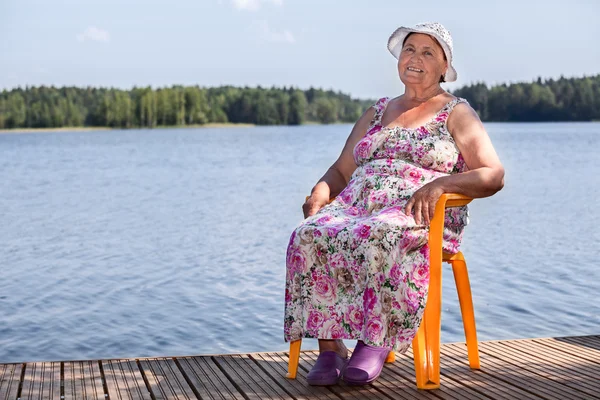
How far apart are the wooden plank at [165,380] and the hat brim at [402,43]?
148cm

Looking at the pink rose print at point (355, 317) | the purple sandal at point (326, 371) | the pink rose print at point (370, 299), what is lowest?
the purple sandal at point (326, 371)

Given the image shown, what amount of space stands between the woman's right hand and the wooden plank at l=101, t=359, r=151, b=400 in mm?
840

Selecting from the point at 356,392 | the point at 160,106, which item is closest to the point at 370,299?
the point at 356,392

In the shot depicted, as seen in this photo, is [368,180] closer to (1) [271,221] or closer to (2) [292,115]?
(1) [271,221]

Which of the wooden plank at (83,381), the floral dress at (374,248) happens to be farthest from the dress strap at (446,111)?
the wooden plank at (83,381)

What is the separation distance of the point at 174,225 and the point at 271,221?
125 centimetres

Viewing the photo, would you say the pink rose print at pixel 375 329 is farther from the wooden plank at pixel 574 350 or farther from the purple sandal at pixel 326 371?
the wooden plank at pixel 574 350

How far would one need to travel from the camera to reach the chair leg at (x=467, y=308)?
3.30m

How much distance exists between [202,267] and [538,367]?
517 cm

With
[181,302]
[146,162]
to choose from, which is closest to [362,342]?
[181,302]

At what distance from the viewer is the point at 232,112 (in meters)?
84.9

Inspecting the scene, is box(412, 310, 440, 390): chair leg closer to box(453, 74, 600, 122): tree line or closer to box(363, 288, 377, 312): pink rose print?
box(363, 288, 377, 312): pink rose print

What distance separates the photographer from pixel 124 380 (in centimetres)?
319

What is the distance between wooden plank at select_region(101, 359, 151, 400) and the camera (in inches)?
118
